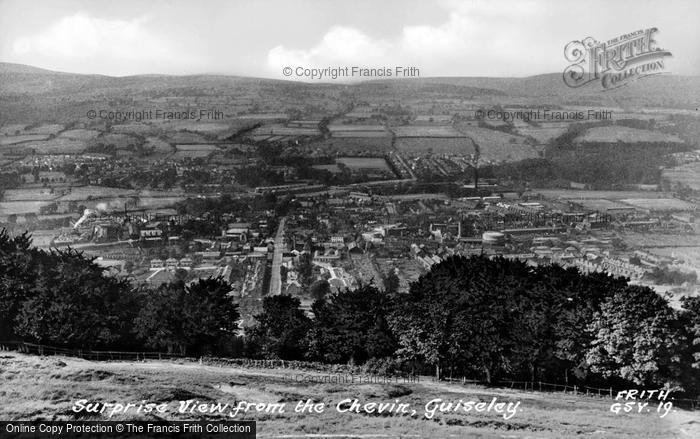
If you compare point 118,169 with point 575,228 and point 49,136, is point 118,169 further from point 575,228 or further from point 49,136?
point 575,228

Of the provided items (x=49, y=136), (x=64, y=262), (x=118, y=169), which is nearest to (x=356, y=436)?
(x=64, y=262)

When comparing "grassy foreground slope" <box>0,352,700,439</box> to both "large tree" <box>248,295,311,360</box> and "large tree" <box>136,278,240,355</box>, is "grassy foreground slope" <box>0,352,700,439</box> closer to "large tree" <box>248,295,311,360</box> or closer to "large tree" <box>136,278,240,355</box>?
"large tree" <box>136,278,240,355</box>

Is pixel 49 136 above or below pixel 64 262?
above

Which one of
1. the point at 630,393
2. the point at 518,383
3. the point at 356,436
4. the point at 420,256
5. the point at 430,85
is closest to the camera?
the point at 356,436

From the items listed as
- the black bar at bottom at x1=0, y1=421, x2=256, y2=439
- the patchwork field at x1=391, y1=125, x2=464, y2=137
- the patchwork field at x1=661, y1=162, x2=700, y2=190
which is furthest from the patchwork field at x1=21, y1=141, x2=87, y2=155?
the patchwork field at x1=661, y1=162, x2=700, y2=190

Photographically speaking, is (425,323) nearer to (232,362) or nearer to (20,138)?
(232,362)

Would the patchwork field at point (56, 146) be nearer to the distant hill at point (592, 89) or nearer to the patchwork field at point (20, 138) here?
the patchwork field at point (20, 138)
